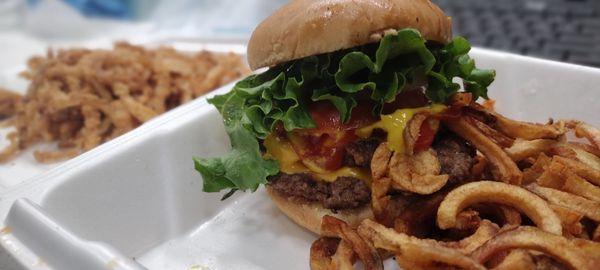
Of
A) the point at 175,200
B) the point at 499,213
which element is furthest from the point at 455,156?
the point at 175,200

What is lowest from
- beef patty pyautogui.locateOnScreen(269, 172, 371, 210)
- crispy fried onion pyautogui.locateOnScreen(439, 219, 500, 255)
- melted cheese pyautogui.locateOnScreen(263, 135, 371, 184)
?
beef patty pyautogui.locateOnScreen(269, 172, 371, 210)

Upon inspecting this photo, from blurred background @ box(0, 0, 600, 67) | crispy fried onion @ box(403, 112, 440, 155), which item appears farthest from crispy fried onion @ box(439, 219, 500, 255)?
blurred background @ box(0, 0, 600, 67)

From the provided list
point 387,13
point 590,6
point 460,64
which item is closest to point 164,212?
point 387,13

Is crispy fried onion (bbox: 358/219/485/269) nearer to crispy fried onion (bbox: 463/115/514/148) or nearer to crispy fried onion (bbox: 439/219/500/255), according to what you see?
crispy fried onion (bbox: 439/219/500/255)

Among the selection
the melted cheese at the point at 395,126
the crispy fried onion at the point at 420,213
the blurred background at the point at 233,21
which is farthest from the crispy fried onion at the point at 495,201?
the blurred background at the point at 233,21

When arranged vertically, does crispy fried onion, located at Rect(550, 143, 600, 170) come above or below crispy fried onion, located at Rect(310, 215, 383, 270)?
above

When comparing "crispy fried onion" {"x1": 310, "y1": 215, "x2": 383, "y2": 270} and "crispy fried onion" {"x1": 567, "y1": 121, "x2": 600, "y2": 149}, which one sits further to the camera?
"crispy fried onion" {"x1": 567, "y1": 121, "x2": 600, "y2": 149}

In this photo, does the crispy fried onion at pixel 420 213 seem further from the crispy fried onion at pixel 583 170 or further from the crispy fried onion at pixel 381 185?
the crispy fried onion at pixel 583 170
